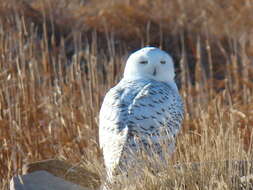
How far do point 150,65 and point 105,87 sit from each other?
131 centimetres

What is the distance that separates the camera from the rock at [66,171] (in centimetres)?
387

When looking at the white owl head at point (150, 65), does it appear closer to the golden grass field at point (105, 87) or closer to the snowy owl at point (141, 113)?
the snowy owl at point (141, 113)

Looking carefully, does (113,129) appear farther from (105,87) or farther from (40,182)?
(105,87)

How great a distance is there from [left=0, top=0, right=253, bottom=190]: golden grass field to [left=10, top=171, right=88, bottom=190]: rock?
0.17 metres

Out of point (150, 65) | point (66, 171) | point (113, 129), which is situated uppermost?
point (150, 65)

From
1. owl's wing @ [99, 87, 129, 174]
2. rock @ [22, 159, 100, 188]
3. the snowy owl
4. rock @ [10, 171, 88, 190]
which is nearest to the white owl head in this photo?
the snowy owl

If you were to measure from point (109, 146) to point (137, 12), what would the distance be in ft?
17.6

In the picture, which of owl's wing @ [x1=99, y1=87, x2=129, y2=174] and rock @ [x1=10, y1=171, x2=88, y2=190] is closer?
rock @ [x1=10, y1=171, x2=88, y2=190]

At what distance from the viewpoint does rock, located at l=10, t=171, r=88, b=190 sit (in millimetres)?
3525

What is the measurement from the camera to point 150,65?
13.6ft

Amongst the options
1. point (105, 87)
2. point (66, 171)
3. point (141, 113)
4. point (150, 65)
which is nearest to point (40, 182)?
point (66, 171)

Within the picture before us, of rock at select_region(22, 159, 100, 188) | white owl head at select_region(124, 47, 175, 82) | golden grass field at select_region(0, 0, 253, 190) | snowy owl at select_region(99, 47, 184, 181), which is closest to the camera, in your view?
golden grass field at select_region(0, 0, 253, 190)

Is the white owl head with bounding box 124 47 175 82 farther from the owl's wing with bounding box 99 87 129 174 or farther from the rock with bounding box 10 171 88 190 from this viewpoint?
the rock with bounding box 10 171 88 190

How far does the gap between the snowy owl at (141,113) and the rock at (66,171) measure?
0.17 metres
